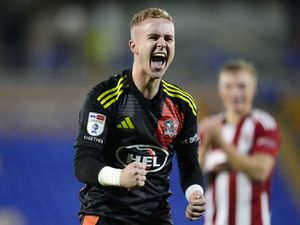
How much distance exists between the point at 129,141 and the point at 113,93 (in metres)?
0.25

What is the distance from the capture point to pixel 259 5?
673 inches

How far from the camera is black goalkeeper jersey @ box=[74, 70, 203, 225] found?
355 centimetres

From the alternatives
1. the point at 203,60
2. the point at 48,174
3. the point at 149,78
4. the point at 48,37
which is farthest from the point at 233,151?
the point at 48,37

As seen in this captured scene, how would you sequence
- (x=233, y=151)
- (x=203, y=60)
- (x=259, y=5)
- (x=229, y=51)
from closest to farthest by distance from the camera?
1. (x=233, y=151)
2. (x=203, y=60)
3. (x=229, y=51)
4. (x=259, y=5)

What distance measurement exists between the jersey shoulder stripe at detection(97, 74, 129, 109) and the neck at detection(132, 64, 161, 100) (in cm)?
6

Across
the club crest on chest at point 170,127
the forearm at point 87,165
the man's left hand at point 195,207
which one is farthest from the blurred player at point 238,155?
the forearm at point 87,165

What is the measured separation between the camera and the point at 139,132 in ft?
12.0

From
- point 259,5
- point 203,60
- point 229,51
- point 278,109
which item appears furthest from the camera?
point 259,5

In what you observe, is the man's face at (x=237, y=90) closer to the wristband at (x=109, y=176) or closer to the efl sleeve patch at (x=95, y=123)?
the efl sleeve patch at (x=95, y=123)

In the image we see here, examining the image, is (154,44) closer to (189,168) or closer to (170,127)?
(170,127)

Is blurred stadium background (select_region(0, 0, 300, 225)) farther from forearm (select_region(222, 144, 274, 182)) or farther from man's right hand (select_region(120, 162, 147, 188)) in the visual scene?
man's right hand (select_region(120, 162, 147, 188))

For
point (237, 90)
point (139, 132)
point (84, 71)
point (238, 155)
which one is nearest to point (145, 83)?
point (139, 132)

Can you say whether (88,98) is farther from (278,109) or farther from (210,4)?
(210,4)

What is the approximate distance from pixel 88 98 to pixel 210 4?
46.0 ft
